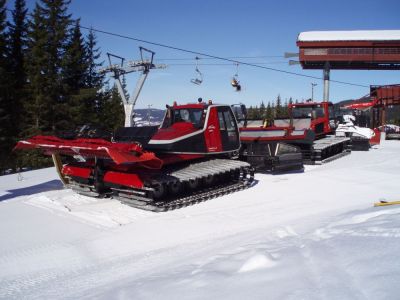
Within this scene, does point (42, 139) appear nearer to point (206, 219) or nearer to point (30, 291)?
point (206, 219)

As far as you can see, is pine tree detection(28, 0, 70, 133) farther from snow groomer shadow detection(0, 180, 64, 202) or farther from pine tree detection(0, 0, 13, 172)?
snow groomer shadow detection(0, 180, 64, 202)

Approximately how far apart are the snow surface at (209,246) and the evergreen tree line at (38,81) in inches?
713

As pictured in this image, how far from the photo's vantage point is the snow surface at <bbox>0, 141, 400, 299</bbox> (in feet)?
→ 10.1

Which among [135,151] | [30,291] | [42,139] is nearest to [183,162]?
[135,151]

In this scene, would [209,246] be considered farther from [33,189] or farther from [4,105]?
[4,105]

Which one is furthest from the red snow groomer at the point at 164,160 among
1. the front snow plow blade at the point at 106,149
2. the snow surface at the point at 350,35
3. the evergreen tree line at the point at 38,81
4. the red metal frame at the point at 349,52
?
the snow surface at the point at 350,35

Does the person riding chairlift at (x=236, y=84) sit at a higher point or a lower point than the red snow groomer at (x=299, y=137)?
higher

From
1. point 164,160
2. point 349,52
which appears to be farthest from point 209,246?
point 349,52

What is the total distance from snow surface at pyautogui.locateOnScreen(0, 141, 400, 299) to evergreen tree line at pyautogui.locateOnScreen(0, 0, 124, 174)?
18.1 meters

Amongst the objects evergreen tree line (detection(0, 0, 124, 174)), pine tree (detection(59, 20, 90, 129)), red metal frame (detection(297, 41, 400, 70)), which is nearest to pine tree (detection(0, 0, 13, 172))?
evergreen tree line (detection(0, 0, 124, 174))

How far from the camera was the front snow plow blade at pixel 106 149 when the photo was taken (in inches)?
238

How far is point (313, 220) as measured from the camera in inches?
227

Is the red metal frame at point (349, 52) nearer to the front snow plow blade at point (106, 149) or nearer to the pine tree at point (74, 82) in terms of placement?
the pine tree at point (74, 82)

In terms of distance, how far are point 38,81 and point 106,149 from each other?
22514 millimetres
